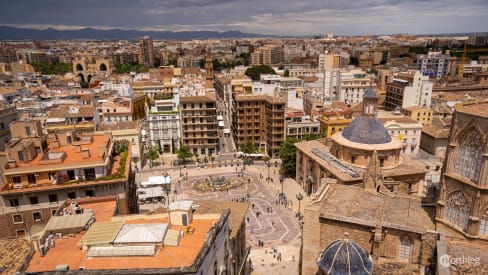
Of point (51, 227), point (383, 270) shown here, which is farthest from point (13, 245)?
point (383, 270)

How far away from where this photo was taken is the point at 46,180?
111 feet

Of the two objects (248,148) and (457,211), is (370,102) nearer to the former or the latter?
(457,211)

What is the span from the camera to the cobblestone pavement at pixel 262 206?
43156 mm

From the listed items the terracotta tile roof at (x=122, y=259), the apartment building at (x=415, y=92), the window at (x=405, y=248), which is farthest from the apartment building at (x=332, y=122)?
the terracotta tile roof at (x=122, y=259)

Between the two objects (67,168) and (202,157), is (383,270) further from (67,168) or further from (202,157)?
(202,157)

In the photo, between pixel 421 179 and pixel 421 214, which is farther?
pixel 421 179

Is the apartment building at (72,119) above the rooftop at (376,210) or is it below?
above

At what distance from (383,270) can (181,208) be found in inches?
670

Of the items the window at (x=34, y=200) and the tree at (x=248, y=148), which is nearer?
the window at (x=34, y=200)

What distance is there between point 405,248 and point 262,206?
104 feet

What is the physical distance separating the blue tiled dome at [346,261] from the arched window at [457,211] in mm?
8480

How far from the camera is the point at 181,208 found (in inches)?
975

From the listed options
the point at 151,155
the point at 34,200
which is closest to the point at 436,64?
the point at 151,155

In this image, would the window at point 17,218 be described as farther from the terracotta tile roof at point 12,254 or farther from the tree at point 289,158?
the tree at point 289,158
